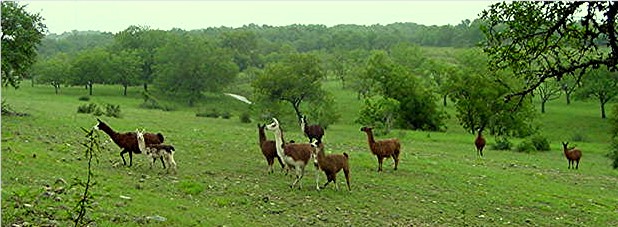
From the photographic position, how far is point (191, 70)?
83.7m

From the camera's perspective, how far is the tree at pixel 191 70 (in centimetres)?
8369

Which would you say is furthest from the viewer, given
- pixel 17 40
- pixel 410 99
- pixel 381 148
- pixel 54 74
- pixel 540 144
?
pixel 54 74

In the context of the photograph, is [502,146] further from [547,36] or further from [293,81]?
[547,36]

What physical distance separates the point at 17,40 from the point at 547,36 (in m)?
27.9

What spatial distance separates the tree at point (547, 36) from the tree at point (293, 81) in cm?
4819

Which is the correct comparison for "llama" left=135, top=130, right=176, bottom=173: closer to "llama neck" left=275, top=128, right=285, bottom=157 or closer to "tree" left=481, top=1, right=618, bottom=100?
"llama neck" left=275, top=128, right=285, bottom=157

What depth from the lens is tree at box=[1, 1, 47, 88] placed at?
28.8 metres

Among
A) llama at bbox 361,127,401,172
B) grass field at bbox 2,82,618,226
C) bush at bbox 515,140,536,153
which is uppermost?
llama at bbox 361,127,401,172

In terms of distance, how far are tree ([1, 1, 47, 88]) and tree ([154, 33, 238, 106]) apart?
51.3 meters

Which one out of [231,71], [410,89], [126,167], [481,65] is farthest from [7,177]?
[231,71]

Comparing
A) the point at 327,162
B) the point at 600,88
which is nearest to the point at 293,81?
the point at 600,88

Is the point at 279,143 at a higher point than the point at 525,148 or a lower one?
higher

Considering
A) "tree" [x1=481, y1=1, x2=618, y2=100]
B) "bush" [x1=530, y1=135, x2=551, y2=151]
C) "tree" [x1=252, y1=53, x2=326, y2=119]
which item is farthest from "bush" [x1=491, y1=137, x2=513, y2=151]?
"tree" [x1=481, y1=1, x2=618, y2=100]

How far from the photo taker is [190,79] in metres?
83.9
